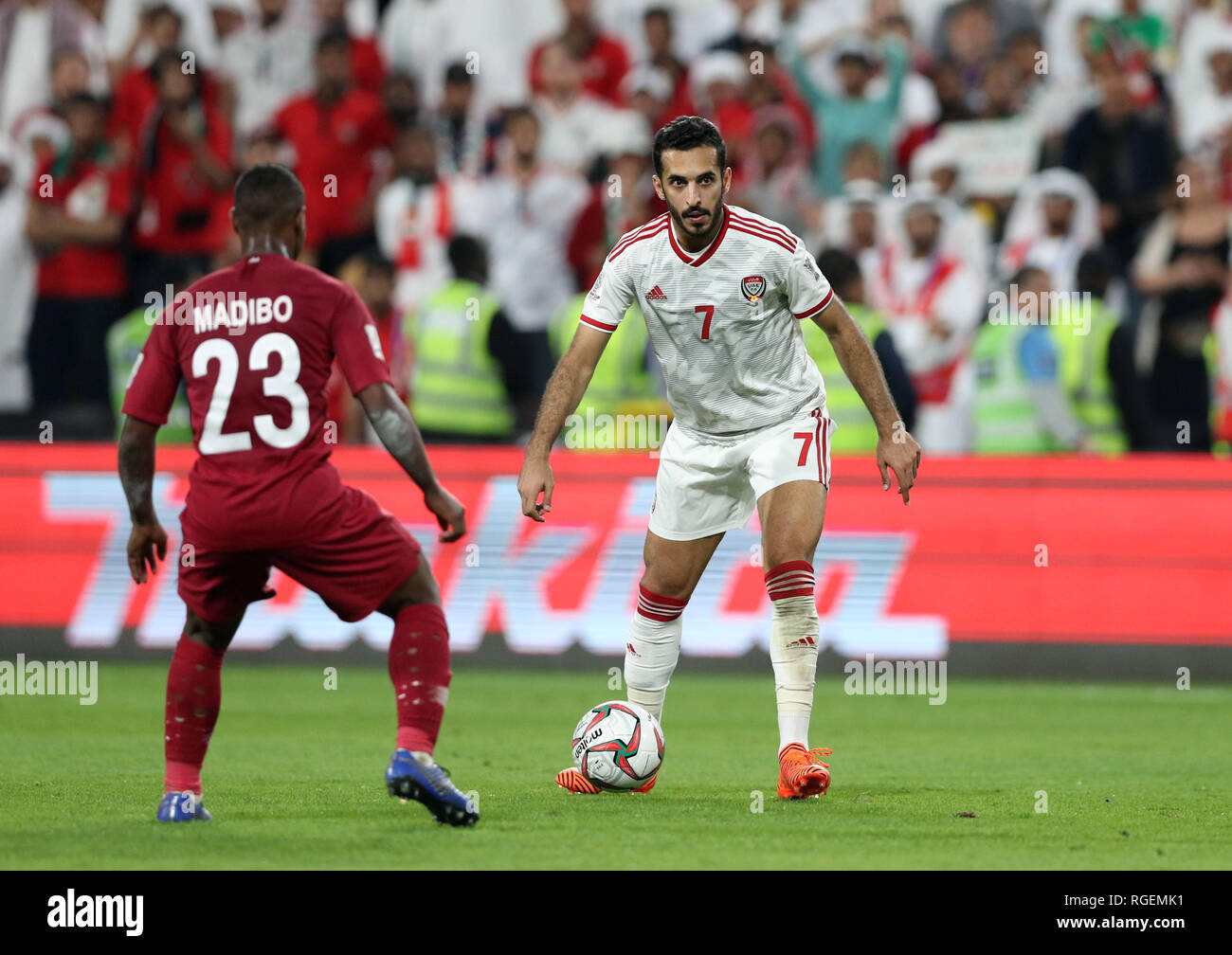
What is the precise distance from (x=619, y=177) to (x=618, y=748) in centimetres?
822

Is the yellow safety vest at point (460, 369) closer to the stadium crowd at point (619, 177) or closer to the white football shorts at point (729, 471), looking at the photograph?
the stadium crowd at point (619, 177)

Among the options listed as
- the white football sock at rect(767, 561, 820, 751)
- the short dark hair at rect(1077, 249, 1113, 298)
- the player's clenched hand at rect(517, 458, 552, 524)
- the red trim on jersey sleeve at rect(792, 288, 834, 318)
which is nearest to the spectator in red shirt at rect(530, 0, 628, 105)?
the short dark hair at rect(1077, 249, 1113, 298)

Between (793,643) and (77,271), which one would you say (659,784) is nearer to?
(793,643)

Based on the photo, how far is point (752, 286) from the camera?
7.62 meters

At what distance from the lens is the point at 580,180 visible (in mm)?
15492

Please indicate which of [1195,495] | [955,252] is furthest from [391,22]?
[1195,495]

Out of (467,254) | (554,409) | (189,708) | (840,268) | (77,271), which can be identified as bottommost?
(189,708)

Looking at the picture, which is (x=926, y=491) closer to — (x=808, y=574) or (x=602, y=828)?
(x=808, y=574)

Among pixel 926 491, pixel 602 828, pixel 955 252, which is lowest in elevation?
pixel 602 828

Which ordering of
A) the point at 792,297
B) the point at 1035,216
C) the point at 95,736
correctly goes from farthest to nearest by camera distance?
the point at 1035,216 → the point at 95,736 → the point at 792,297

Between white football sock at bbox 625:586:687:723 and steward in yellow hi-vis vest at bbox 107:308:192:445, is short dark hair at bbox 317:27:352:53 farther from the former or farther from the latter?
white football sock at bbox 625:586:687:723

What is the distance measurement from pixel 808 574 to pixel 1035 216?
776 cm

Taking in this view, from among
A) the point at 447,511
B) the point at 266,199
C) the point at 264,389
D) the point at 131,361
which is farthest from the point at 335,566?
the point at 131,361

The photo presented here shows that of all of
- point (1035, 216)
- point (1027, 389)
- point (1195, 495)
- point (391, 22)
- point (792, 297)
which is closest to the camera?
point (792, 297)
